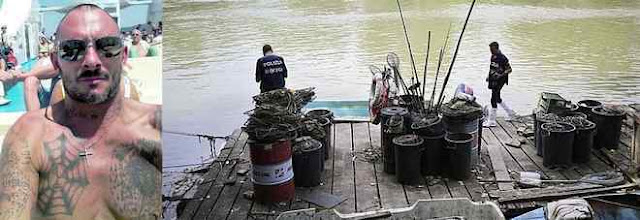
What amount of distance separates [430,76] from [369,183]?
7441 millimetres

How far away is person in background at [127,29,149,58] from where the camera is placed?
2664 millimetres

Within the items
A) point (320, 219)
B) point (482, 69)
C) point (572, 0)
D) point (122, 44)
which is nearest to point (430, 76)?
point (482, 69)

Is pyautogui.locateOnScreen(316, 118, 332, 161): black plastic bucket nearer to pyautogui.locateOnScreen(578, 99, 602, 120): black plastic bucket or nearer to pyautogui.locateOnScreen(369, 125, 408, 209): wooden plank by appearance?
pyautogui.locateOnScreen(369, 125, 408, 209): wooden plank

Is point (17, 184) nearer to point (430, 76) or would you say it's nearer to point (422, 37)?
point (430, 76)

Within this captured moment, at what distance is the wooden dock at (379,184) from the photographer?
5293 mm

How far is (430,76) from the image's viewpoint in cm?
1298

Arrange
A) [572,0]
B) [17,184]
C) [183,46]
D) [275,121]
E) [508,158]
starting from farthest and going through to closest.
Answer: [572,0] → [183,46] → [508,158] → [275,121] → [17,184]

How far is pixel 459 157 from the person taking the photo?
5.77 m

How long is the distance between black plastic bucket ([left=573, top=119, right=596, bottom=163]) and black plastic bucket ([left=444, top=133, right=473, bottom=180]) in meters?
1.17

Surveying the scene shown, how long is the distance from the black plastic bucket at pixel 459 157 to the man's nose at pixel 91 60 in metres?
3.88

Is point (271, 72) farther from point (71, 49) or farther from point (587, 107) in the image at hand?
point (71, 49)

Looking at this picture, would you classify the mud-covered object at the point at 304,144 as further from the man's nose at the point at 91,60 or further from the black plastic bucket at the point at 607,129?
the man's nose at the point at 91,60

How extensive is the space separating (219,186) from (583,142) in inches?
141

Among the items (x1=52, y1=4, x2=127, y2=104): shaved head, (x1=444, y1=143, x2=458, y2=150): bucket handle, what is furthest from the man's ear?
(x1=444, y1=143, x2=458, y2=150): bucket handle
